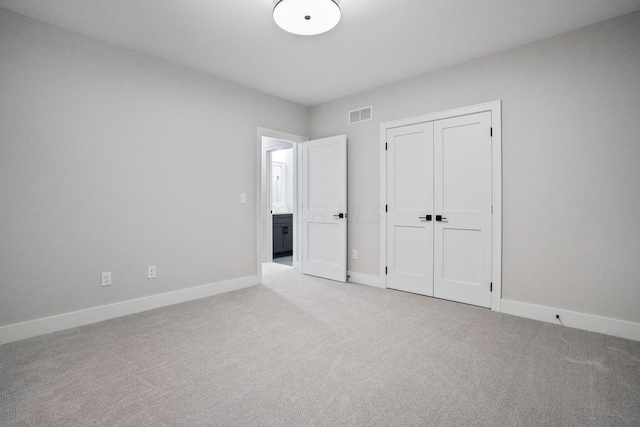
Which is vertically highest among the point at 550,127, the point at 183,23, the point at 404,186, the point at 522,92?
the point at 183,23

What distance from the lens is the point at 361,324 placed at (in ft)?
9.02

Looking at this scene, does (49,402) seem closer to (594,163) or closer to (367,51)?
(367,51)

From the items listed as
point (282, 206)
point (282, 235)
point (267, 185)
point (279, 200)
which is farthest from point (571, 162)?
point (279, 200)

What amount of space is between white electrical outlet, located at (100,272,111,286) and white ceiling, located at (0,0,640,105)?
2217mm

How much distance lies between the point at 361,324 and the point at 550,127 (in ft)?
8.32

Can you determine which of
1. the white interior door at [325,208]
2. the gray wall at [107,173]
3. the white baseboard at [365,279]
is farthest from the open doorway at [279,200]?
the white baseboard at [365,279]

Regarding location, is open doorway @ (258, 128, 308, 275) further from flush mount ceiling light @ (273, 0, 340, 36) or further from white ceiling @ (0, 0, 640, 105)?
flush mount ceiling light @ (273, 0, 340, 36)

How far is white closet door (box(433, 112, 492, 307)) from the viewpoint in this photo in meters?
3.19

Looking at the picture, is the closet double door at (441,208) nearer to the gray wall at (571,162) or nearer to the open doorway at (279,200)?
the gray wall at (571,162)

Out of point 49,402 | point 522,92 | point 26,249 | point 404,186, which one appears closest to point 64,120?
point 26,249

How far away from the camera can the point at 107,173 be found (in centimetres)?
287

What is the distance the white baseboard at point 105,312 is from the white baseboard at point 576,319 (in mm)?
3161

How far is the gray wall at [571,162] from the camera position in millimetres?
2480

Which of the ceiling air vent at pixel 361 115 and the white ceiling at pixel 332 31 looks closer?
the white ceiling at pixel 332 31
